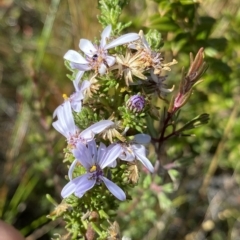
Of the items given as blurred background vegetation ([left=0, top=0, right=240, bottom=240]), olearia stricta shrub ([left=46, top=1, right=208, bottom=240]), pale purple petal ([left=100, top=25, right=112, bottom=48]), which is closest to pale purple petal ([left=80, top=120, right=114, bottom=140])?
olearia stricta shrub ([left=46, top=1, right=208, bottom=240])

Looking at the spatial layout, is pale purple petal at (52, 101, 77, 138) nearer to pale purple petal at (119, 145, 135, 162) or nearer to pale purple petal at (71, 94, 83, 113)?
pale purple petal at (71, 94, 83, 113)

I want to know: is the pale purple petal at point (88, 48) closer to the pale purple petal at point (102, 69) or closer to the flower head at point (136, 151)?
the pale purple petal at point (102, 69)

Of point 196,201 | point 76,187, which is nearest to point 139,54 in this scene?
point 76,187

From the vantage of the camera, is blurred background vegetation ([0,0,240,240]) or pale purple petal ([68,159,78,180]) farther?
blurred background vegetation ([0,0,240,240])

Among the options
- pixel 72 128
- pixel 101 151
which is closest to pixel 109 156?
pixel 101 151

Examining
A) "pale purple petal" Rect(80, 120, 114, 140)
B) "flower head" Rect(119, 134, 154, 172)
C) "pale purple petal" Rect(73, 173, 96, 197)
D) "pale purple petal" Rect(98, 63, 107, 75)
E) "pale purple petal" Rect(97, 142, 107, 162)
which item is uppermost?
"pale purple petal" Rect(98, 63, 107, 75)

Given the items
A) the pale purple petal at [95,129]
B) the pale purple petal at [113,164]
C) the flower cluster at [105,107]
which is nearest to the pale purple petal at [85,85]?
the flower cluster at [105,107]
